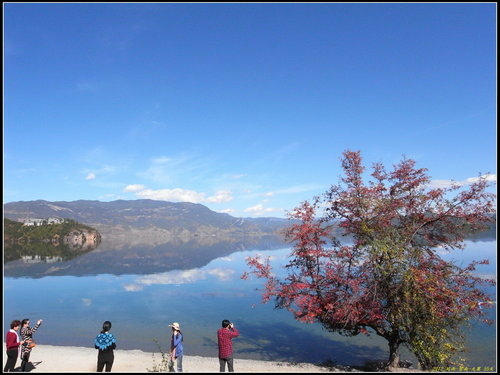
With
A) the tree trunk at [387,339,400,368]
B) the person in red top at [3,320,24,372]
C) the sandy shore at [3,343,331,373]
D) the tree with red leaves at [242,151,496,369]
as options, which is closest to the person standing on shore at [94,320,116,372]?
the person in red top at [3,320,24,372]

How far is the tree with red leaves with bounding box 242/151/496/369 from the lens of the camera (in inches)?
651

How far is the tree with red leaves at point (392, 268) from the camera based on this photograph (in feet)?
54.3

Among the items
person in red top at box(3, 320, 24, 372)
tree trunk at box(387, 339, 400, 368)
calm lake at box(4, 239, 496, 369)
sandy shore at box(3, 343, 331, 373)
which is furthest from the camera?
calm lake at box(4, 239, 496, 369)

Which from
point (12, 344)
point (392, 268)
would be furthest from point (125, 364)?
point (392, 268)

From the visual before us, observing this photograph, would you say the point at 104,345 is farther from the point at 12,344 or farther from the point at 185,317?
the point at 185,317

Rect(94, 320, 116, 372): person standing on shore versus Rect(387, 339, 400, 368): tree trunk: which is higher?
Rect(94, 320, 116, 372): person standing on shore

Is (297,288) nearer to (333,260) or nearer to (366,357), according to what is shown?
(333,260)

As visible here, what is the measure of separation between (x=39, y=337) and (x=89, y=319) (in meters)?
6.16

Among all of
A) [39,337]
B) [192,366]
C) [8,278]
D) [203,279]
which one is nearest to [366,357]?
[192,366]

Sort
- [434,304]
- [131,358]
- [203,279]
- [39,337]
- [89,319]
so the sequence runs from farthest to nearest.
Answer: [203,279]
[89,319]
[39,337]
[131,358]
[434,304]

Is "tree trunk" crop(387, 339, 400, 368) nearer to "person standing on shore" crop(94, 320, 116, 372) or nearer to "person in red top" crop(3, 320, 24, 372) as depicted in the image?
"person standing on shore" crop(94, 320, 116, 372)

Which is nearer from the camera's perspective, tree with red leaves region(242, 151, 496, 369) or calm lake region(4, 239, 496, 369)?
tree with red leaves region(242, 151, 496, 369)

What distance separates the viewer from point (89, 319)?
116 ft

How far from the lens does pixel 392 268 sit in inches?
653
